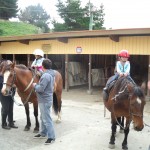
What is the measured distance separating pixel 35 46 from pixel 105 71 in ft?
14.0

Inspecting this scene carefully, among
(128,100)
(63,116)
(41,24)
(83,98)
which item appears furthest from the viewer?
(41,24)

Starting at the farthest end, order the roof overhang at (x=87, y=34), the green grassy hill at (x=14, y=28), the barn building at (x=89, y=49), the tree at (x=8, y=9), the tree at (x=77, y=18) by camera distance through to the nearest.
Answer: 1. the tree at (x=8, y=9)
2. the green grassy hill at (x=14, y=28)
3. the tree at (x=77, y=18)
4. the barn building at (x=89, y=49)
5. the roof overhang at (x=87, y=34)

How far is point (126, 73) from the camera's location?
588 cm

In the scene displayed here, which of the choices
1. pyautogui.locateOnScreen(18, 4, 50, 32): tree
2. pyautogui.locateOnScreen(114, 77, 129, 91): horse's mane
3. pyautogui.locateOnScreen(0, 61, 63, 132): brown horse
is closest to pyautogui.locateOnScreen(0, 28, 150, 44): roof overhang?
pyautogui.locateOnScreen(114, 77, 129, 91): horse's mane

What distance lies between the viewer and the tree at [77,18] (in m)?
34.0

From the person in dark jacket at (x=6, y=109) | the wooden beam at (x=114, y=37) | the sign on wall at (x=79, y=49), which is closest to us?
the person in dark jacket at (x=6, y=109)

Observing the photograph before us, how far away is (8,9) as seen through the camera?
4325 cm

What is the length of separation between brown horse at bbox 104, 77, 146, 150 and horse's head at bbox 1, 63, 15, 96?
224 cm

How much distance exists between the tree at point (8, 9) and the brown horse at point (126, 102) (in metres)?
39.0

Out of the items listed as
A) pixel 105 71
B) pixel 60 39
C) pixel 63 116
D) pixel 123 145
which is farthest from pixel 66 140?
pixel 105 71

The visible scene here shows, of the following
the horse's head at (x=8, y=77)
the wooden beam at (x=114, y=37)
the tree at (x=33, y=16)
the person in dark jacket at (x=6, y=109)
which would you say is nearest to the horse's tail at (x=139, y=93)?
the horse's head at (x=8, y=77)

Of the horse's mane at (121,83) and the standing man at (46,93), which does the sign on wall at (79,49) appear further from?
the horse's mane at (121,83)

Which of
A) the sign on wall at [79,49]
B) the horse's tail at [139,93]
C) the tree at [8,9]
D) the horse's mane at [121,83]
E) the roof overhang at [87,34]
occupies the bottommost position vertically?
the horse's tail at [139,93]

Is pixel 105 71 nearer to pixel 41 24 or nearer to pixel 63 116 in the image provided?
pixel 63 116
